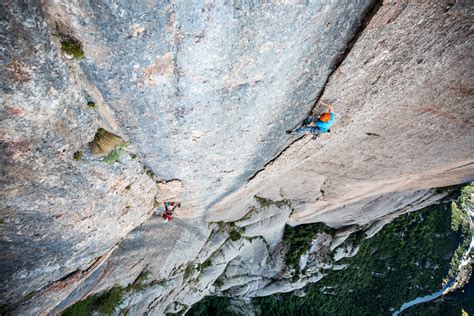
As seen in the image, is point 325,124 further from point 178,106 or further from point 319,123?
point 178,106

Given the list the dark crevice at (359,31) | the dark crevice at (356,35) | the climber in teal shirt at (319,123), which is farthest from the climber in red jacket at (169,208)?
the dark crevice at (359,31)

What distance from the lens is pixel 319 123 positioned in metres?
4.58

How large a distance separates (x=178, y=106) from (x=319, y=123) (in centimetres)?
230

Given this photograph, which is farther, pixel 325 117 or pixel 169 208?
pixel 169 208

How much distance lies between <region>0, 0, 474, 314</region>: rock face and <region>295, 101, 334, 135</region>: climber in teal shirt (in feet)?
0.61

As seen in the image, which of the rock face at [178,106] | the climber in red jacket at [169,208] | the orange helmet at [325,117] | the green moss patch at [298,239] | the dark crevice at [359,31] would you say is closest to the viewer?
the rock face at [178,106]

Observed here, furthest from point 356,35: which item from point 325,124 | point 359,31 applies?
point 325,124

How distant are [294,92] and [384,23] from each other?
1.40m

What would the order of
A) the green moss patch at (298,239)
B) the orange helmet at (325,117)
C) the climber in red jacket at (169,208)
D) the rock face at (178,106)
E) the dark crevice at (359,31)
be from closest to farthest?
the rock face at (178,106) < the dark crevice at (359,31) < the orange helmet at (325,117) < the climber in red jacket at (169,208) < the green moss patch at (298,239)

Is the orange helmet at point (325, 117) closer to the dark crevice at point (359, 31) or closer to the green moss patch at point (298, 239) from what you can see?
the dark crevice at point (359, 31)

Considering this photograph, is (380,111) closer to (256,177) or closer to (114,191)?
(256,177)

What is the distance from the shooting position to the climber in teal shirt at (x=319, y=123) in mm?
4508

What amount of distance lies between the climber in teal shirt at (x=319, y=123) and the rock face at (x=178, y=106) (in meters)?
0.19

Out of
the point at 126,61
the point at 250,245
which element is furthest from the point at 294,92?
the point at 250,245
